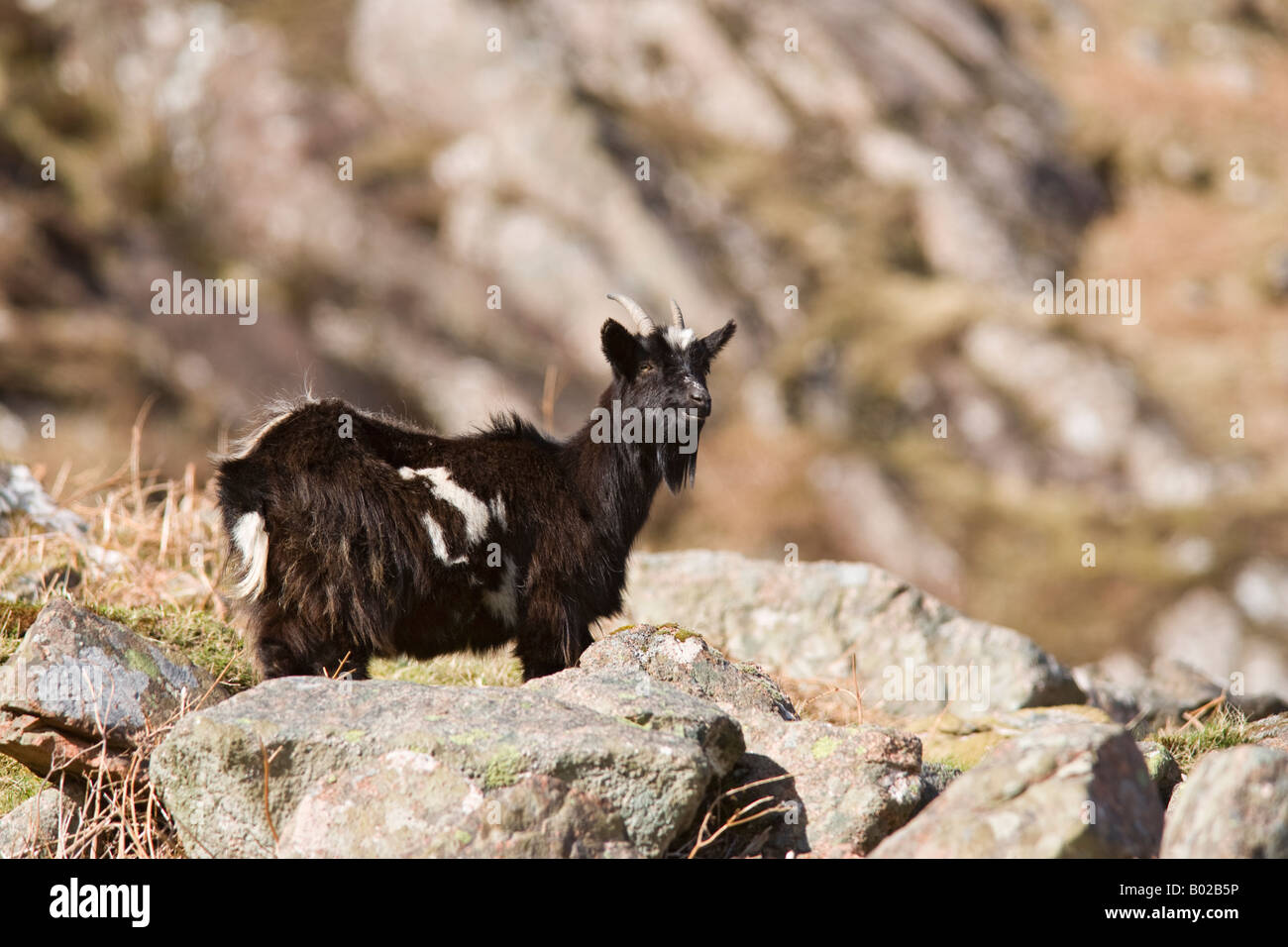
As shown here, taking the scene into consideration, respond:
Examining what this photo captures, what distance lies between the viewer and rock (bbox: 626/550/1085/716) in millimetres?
8281

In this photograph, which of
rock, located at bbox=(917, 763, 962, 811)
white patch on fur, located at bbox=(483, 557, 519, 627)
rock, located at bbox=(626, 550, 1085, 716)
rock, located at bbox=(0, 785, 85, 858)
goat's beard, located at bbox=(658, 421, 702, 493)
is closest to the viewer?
rock, located at bbox=(917, 763, 962, 811)

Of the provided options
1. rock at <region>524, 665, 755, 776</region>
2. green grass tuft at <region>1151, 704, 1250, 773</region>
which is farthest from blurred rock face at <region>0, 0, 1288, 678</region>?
rock at <region>524, 665, 755, 776</region>

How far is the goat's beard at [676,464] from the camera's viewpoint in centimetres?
731

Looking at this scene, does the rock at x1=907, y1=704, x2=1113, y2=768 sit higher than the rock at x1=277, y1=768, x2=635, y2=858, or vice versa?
the rock at x1=277, y1=768, x2=635, y2=858

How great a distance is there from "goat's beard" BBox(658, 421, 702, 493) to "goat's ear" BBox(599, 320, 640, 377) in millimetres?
491

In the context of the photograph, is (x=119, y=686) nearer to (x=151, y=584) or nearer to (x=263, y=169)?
(x=151, y=584)

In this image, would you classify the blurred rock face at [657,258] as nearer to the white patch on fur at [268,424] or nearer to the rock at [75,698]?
the white patch on fur at [268,424]

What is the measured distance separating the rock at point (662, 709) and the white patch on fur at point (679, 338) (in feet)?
8.68

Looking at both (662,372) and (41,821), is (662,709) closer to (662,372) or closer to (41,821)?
(41,821)

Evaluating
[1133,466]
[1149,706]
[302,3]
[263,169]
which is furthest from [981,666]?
[302,3]

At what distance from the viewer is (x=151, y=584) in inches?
312

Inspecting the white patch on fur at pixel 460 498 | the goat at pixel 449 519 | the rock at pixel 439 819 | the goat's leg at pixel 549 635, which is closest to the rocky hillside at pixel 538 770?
the rock at pixel 439 819

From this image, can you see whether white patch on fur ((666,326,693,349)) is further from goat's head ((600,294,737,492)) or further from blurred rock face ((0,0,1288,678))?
blurred rock face ((0,0,1288,678))
